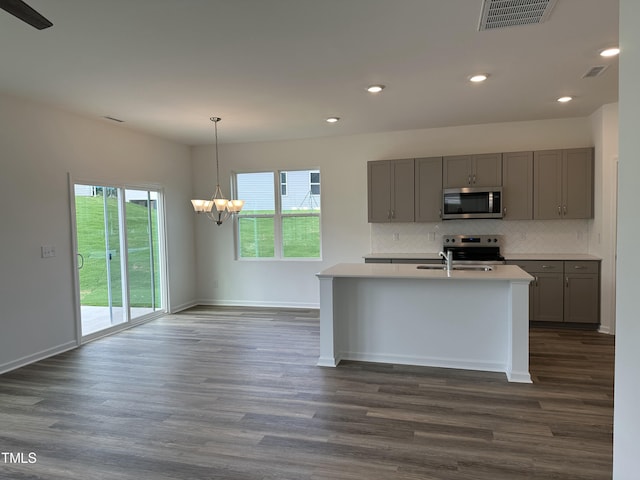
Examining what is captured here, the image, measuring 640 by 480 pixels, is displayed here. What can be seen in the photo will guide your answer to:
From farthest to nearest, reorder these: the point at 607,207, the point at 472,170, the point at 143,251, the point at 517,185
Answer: the point at 143,251
the point at 472,170
the point at 517,185
the point at 607,207

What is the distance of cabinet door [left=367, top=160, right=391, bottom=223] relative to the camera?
5.73 metres

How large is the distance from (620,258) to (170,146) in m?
6.12

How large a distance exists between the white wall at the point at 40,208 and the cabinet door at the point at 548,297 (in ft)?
18.3

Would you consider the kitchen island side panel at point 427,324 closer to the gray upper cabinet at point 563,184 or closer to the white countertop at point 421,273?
the white countertop at point 421,273

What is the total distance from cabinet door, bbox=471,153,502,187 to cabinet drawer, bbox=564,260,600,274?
1.32m

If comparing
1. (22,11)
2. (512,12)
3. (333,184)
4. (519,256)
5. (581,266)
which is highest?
(512,12)

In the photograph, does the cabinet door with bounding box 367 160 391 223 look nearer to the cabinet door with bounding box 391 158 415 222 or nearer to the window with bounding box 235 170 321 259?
the cabinet door with bounding box 391 158 415 222

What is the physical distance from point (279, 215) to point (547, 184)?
3.91 m

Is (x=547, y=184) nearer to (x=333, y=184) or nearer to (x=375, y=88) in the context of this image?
(x=375, y=88)

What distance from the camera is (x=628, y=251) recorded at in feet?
4.99

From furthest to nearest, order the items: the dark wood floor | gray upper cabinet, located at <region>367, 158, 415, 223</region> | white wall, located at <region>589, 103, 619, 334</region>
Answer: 1. gray upper cabinet, located at <region>367, 158, 415, 223</region>
2. white wall, located at <region>589, 103, 619, 334</region>
3. the dark wood floor

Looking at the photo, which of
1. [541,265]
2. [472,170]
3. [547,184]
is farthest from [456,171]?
[541,265]

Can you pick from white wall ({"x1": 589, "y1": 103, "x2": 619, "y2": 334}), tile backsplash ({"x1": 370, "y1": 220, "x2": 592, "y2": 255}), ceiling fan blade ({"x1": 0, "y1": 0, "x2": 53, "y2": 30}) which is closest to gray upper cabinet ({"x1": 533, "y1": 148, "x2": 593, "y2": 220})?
white wall ({"x1": 589, "y1": 103, "x2": 619, "y2": 334})

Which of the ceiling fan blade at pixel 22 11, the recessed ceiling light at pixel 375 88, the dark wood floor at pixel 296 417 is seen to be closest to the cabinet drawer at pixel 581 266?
the dark wood floor at pixel 296 417
